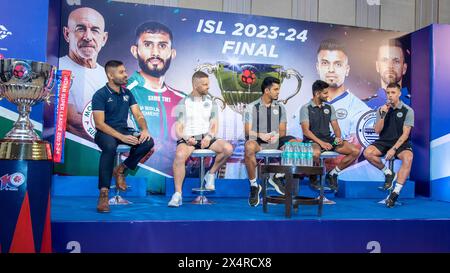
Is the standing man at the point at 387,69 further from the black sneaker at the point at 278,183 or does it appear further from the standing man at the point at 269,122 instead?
the black sneaker at the point at 278,183

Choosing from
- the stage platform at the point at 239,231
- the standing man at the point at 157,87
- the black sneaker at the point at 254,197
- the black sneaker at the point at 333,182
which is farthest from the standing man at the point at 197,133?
the black sneaker at the point at 333,182

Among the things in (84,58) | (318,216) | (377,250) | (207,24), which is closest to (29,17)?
(84,58)

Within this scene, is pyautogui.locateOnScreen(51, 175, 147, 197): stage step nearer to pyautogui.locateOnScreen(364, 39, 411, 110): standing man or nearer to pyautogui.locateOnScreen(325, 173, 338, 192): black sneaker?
pyautogui.locateOnScreen(325, 173, 338, 192): black sneaker

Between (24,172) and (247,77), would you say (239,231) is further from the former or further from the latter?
(247,77)

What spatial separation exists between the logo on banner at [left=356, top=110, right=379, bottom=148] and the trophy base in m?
4.61

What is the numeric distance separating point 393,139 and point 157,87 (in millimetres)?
2846

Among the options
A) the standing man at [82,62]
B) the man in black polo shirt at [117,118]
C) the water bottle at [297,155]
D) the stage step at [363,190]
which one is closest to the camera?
the water bottle at [297,155]

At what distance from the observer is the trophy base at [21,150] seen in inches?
104

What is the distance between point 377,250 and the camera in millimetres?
3654

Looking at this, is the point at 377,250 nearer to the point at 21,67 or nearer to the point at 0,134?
the point at 21,67

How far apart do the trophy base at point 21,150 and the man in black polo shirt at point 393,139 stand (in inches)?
136

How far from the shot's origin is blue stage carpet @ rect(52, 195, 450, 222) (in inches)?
143

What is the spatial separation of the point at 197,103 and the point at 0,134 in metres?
2.01

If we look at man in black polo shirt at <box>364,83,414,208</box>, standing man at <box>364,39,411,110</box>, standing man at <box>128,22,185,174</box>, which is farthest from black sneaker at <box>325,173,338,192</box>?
standing man at <box>128,22,185,174</box>
